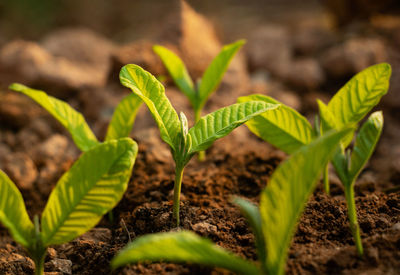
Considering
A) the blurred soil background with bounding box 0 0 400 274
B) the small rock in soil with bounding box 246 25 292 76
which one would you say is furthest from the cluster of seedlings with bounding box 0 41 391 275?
the small rock in soil with bounding box 246 25 292 76

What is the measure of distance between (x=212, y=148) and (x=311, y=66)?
1302mm

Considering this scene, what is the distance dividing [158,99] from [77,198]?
0.36 m

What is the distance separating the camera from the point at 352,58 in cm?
271

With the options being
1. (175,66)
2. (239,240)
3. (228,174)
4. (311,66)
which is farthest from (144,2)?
(239,240)

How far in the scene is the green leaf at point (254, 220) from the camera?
32.8 inches

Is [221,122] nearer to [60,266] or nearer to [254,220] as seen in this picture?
[254,220]

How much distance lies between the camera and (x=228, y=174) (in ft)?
5.15

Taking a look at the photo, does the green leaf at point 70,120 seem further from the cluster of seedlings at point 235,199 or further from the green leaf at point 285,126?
the green leaf at point 285,126

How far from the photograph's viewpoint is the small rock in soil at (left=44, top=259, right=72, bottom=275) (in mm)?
1159

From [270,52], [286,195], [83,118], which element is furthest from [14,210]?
[270,52]

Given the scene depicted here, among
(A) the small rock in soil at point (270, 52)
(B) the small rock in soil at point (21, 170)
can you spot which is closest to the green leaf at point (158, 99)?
(B) the small rock in soil at point (21, 170)

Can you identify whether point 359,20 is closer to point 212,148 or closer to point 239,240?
point 212,148

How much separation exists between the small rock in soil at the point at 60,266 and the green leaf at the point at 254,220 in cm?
60

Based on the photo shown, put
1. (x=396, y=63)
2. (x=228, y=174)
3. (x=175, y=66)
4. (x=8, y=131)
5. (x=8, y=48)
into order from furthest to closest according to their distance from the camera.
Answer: (x=8, y=48)
(x=396, y=63)
(x=8, y=131)
(x=175, y=66)
(x=228, y=174)
